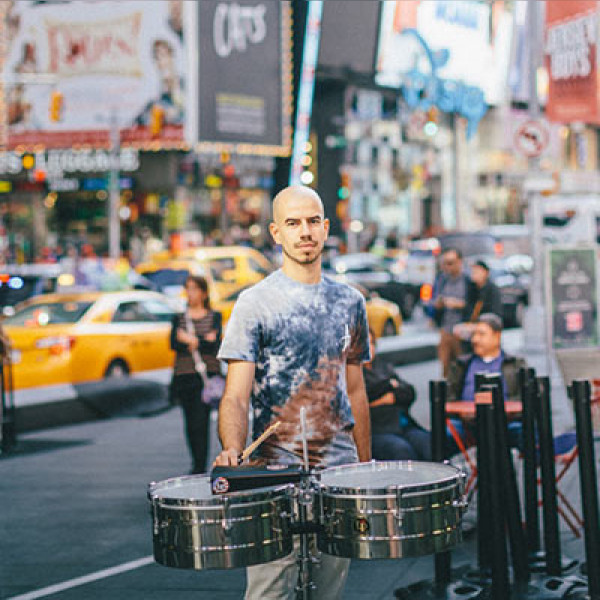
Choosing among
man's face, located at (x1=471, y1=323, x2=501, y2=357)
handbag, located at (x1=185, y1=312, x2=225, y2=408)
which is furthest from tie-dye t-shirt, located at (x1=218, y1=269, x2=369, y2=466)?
handbag, located at (x1=185, y1=312, x2=225, y2=408)

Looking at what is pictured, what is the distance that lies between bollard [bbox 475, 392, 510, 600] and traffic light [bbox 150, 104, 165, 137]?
29.6 m

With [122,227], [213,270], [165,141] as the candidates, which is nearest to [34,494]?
[213,270]

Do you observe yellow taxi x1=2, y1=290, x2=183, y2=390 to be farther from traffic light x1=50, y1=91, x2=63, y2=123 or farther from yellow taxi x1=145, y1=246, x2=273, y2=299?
traffic light x1=50, y1=91, x2=63, y2=123

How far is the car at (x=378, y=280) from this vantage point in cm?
2806

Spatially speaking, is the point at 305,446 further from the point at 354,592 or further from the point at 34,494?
the point at 34,494

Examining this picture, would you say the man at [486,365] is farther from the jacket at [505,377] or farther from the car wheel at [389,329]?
the car wheel at [389,329]

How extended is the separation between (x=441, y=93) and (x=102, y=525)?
8.79 m

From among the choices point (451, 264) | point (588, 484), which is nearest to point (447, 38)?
point (451, 264)

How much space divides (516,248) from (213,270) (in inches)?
294

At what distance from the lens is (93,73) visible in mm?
23812

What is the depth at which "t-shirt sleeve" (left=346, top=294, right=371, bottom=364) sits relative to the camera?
4656 mm

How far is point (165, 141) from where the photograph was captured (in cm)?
3878

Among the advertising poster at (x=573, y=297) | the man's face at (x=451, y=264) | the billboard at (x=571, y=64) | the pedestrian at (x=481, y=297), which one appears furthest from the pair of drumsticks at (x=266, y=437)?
the billboard at (x=571, y=64)

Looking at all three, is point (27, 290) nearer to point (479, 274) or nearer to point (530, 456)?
point (479, 274)
